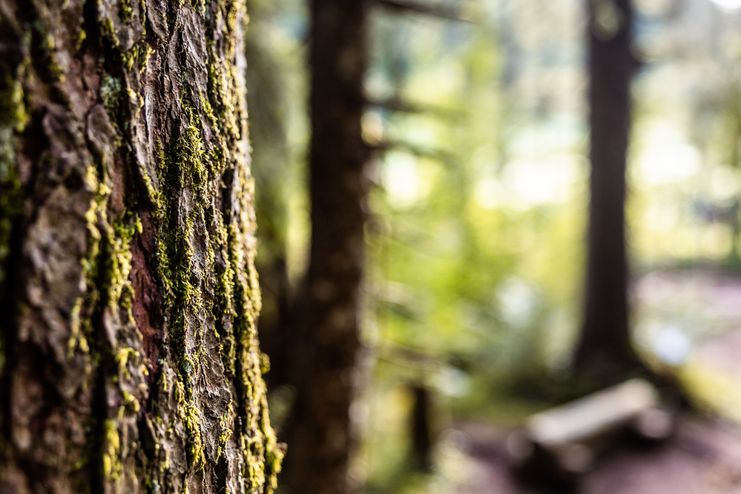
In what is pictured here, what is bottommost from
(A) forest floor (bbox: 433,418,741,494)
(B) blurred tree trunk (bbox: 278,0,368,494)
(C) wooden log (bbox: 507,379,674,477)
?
(A) forest floor (bbox: 433,418,741,494)

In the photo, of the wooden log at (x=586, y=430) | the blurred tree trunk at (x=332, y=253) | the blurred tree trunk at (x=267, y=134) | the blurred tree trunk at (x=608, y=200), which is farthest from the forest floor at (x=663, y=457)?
the blurred tree trunk at (x=267, y=134)

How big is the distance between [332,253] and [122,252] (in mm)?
3926

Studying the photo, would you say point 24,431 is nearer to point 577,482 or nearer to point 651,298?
point 577,482

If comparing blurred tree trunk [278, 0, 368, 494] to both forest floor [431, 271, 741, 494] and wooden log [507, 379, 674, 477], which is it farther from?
wooden log [507, 379, 674, 477]

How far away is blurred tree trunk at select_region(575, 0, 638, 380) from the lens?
11.3 meters

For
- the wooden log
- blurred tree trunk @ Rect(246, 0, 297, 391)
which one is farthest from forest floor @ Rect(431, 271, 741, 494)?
blurred tree trunk @ Rect(246, 0, 297, 391)

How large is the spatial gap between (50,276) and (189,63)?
38 cm

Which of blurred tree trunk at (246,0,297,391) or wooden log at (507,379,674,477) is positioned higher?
blurred tree trunk at (246,0,297,391)

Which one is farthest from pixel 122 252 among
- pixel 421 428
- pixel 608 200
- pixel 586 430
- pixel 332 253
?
pixel 608 200

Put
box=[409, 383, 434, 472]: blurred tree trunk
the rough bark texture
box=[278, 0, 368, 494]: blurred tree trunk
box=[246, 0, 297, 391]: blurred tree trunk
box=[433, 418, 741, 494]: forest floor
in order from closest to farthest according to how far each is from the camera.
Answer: the rough bark texture → box=[278, 0, 368, 494]: blurred tree trunk → box=[246, 0, 297, 391]: blurred tree trunk → box=[409, 383, 434, 472]: blurred tree trunk → box=[433, 418, 741, 494]: forest floor

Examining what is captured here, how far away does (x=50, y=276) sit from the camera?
2.31 ft

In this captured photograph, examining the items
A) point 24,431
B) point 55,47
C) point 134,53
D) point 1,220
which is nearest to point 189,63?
point 134,53

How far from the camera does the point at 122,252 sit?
2.61 feet

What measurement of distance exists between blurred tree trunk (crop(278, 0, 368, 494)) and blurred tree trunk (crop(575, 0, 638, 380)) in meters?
7.48
